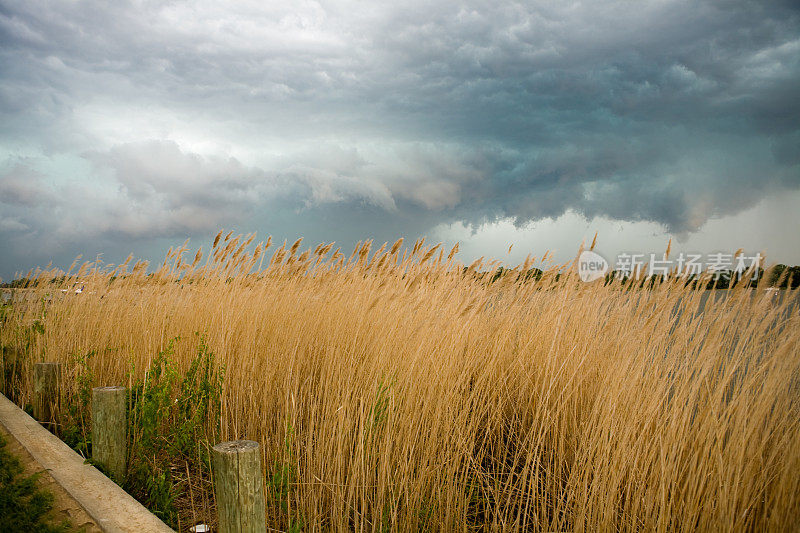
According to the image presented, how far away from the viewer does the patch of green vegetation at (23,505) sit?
2.27 meters

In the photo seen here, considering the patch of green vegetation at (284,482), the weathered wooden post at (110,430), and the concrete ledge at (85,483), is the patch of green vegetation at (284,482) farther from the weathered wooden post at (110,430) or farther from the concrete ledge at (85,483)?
the weathered wooden post at (110,430)

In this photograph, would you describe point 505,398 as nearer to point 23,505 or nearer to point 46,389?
point 23,505

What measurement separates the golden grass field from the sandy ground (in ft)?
2.50

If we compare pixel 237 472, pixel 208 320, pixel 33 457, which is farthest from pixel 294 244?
pixel 237 472

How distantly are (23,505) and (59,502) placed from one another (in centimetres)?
20

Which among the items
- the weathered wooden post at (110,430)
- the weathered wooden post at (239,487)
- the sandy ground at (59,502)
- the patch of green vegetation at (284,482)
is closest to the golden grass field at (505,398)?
the patch of green vegetation at (284,482)

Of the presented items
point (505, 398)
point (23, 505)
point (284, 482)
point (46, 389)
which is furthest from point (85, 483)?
point (505, 398)

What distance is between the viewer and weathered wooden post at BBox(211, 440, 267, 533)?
1.71 meters

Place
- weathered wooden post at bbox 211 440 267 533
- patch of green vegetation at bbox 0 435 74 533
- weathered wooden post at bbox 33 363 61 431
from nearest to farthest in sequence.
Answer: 1. weathered wooden post at bbox 211 440 267 533
2. patch of green vegetation at bbox 0 435 74 533
3. weathered wooden post at bbox 33 363 61 431

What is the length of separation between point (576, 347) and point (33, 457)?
326cm

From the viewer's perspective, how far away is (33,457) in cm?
288

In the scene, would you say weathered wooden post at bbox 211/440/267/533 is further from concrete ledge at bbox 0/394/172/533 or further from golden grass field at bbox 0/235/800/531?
concrete ledge at bbox 0/394/172/533

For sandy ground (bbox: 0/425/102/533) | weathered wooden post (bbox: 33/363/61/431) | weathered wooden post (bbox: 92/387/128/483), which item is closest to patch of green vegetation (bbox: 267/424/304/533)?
sandy ground (bbox: 0/425/102/533)

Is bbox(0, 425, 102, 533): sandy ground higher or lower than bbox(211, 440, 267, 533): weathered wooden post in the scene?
lower
